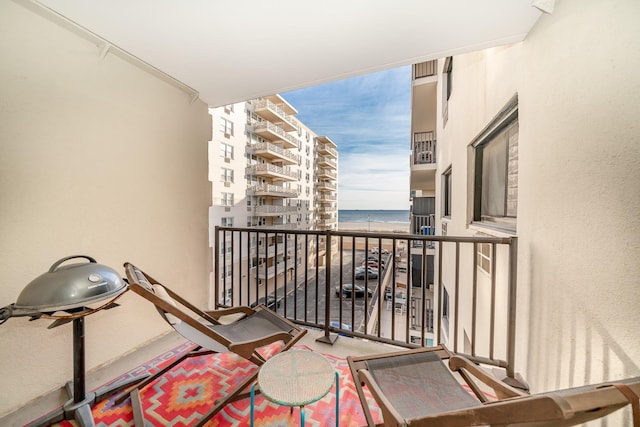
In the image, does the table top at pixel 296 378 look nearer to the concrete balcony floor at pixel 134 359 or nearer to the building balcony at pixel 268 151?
the concrete balcony floor at pixel 134 359

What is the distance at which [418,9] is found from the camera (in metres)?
1.45

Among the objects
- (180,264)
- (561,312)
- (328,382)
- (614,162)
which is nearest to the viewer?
(614,162)

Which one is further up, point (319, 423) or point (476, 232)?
point (476, 232)

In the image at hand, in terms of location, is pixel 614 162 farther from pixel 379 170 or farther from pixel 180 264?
pixel 379 170

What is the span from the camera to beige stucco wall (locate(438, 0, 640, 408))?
0.86m

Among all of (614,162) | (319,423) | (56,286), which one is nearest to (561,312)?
(614,162)

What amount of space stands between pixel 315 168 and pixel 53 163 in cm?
2260

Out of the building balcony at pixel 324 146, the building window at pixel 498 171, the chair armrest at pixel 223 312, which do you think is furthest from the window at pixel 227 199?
the building balcony at pixel 324 146

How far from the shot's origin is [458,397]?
1.17 m

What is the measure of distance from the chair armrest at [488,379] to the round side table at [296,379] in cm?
68

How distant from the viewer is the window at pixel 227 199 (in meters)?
11.6

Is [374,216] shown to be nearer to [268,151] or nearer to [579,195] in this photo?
[268,151]

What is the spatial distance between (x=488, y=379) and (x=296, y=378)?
0.88 metres

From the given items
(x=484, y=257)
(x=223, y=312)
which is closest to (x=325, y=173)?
(x=484, y=257)
